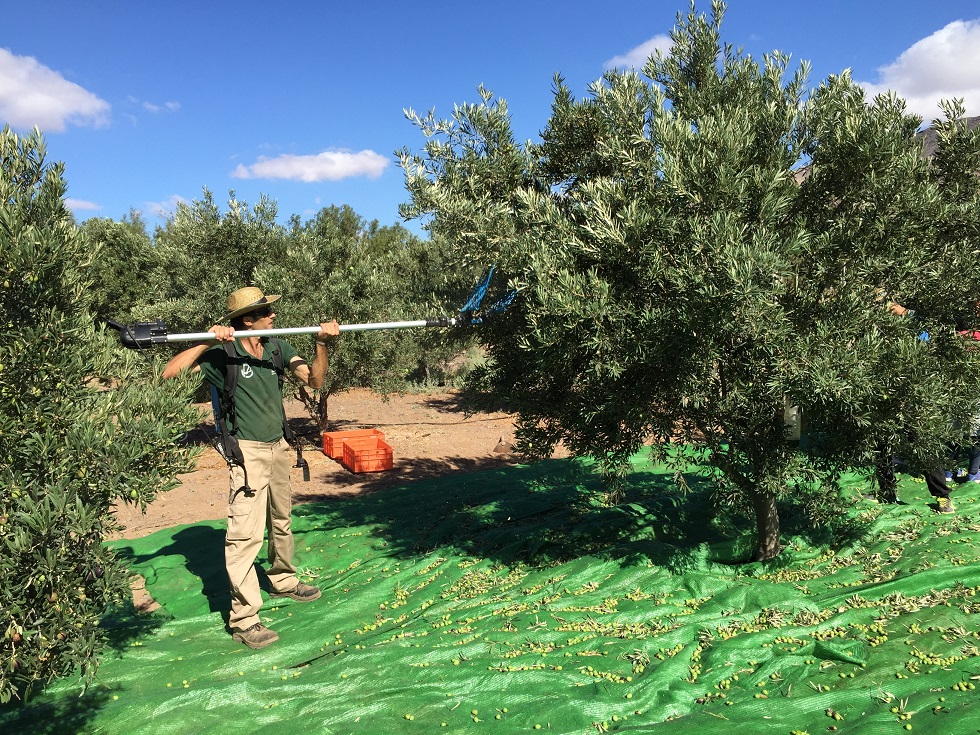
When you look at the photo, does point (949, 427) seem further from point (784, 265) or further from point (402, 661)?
point (402, 661)

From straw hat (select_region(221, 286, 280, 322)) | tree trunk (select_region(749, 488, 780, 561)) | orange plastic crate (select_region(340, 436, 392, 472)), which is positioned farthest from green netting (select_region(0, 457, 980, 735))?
orange plastic crate (select_region(340, 436, 392, 472))

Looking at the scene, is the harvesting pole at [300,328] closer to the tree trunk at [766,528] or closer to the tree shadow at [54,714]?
the tree shadow at [54,714]

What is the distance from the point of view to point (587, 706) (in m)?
4.20

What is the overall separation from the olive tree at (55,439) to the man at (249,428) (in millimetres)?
1766

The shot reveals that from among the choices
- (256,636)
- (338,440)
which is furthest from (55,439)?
(338,440)

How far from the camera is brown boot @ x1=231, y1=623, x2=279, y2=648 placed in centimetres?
568

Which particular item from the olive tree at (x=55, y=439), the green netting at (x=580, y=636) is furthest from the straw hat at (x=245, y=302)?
the green netting at (x=580, y=636)

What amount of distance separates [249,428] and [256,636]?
5.73 ft

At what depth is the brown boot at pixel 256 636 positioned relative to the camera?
568cm

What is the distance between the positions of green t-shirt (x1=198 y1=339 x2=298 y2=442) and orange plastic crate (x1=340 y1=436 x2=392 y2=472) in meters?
7.43

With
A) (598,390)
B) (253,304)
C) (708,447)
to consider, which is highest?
(253,304)

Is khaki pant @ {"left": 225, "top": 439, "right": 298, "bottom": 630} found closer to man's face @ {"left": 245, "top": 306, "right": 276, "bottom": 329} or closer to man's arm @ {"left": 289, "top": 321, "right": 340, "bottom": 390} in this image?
man's arm @ {"left": 289, "top": 321, "right": 340, "bottom": 390}

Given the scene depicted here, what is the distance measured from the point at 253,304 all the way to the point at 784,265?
4.37 metres

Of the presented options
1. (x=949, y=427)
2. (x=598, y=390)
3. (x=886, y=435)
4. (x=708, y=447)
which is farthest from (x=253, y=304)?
(x=949, y=427)
